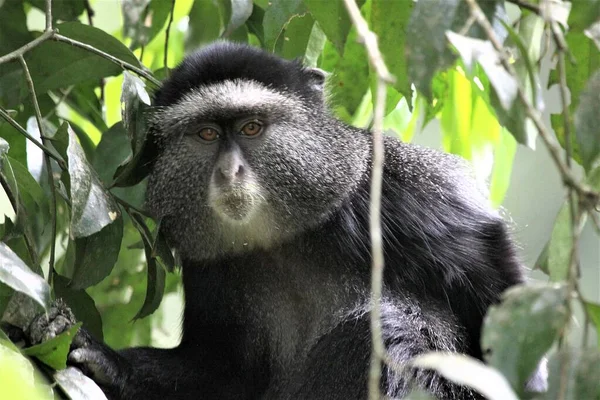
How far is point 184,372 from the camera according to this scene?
11.7 ft

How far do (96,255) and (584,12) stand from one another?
6.23 feet

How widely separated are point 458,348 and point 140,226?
1273 millimetres

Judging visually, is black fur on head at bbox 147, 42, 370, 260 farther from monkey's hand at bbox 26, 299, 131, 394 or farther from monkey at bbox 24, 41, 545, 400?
monkey's hand at bbox 26, 299, 131, 394

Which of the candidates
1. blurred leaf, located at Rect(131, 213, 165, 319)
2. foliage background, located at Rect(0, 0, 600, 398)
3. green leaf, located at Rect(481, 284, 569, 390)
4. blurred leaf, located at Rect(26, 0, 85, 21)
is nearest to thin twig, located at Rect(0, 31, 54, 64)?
foliage background, located at Rect(0, 0, 600, 398)

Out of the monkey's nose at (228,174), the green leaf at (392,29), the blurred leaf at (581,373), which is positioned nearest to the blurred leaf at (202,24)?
the monkey's nose at (228,174)

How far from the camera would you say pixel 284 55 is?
3705mm

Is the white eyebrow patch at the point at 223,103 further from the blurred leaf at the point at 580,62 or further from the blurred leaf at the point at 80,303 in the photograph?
the blurred leaf at the point at 580,62

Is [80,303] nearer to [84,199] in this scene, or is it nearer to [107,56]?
[84,199]

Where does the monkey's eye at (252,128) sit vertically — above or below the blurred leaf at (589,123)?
below

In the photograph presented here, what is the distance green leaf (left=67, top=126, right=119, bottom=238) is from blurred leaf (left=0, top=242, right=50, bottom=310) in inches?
19.3

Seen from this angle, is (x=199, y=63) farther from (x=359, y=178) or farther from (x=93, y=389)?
(x=93, y=389)

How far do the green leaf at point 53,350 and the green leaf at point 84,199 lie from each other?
0.47 meters

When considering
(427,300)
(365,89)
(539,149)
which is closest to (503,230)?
(427,300)

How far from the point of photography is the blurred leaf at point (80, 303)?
3285 mm
